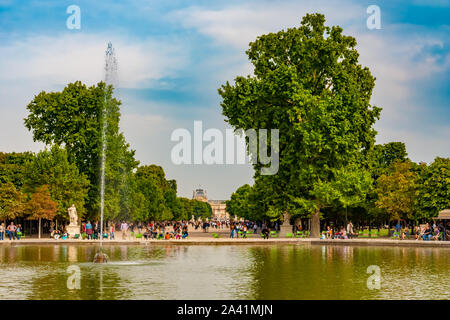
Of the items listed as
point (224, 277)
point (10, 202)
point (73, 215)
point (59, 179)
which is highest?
point (59, 179)

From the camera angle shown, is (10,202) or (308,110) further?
(10,202)

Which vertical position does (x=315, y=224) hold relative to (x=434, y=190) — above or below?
below

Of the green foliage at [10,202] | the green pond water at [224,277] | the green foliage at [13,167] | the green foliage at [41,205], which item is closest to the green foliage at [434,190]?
the green pond water at [224,277]

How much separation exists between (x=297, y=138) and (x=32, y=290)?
35.9 m

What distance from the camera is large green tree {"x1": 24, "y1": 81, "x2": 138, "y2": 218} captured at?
64438 millimetres

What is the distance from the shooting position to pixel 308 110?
51.8 m

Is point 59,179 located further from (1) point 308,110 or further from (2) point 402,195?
(2) point 402,195

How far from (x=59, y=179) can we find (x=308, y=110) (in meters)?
26.4

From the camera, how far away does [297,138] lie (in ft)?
A: 172

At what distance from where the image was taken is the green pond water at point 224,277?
18.7m

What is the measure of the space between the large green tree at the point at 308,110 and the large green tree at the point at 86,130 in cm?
1638

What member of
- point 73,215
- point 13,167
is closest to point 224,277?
point 73,215
